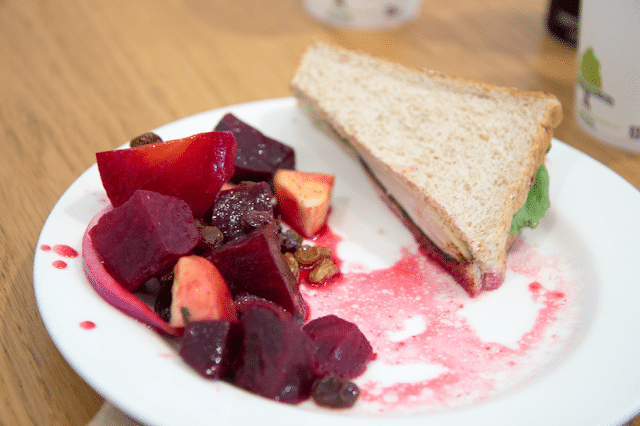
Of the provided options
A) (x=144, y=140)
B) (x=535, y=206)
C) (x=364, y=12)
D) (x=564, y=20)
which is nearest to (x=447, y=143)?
(x=535, y=206)

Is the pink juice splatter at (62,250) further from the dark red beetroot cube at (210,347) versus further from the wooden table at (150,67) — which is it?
the dark red beetroot cube at (210,347)

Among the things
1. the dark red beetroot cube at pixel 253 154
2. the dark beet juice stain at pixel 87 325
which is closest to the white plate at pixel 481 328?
the dark beet juice stain at pixel 87 325

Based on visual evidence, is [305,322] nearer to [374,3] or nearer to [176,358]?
[176,358]

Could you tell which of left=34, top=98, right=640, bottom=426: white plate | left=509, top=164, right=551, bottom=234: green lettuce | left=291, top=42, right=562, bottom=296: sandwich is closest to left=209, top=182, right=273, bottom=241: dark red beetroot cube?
left=34, top=98, right=640, bottom=426: white plate

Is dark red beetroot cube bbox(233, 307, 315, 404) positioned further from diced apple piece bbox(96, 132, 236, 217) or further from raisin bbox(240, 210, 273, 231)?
diced apple piece bbox(96, 132, 236, 217)

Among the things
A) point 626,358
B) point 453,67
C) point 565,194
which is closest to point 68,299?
point 626,358

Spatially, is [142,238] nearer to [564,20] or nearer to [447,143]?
[447,143]
